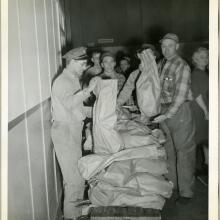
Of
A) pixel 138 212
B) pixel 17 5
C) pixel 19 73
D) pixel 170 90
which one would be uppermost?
pixel 17 5

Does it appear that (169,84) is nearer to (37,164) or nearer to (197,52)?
(197,52)

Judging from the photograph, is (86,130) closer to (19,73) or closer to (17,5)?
(19,73)

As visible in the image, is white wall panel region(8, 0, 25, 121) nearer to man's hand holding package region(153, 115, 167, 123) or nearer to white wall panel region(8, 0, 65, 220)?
white wall panel region(8, 0, 65, 220)

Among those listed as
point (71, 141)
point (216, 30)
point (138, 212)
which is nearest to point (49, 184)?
point (71, 141)

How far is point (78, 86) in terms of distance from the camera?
1.44m

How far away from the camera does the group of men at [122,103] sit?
1402 mm

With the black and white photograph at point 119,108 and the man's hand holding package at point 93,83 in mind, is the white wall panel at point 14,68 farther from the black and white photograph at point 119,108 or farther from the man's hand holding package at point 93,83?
the man's hand holding package at point 93,83

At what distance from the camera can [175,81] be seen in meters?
1.41

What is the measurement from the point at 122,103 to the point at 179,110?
0.88 ft

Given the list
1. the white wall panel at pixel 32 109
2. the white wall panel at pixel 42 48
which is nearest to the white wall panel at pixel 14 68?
the white wall panel at pixel 32 109

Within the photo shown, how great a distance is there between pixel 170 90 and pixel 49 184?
Answer: 75 centimetres

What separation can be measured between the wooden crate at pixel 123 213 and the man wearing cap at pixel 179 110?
0.17 m

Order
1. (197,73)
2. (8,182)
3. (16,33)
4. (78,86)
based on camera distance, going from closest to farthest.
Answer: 1. (8,182)
2. (16,33)
3. (197,73)
4. (78,86)

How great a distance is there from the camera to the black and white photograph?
1333 mm
